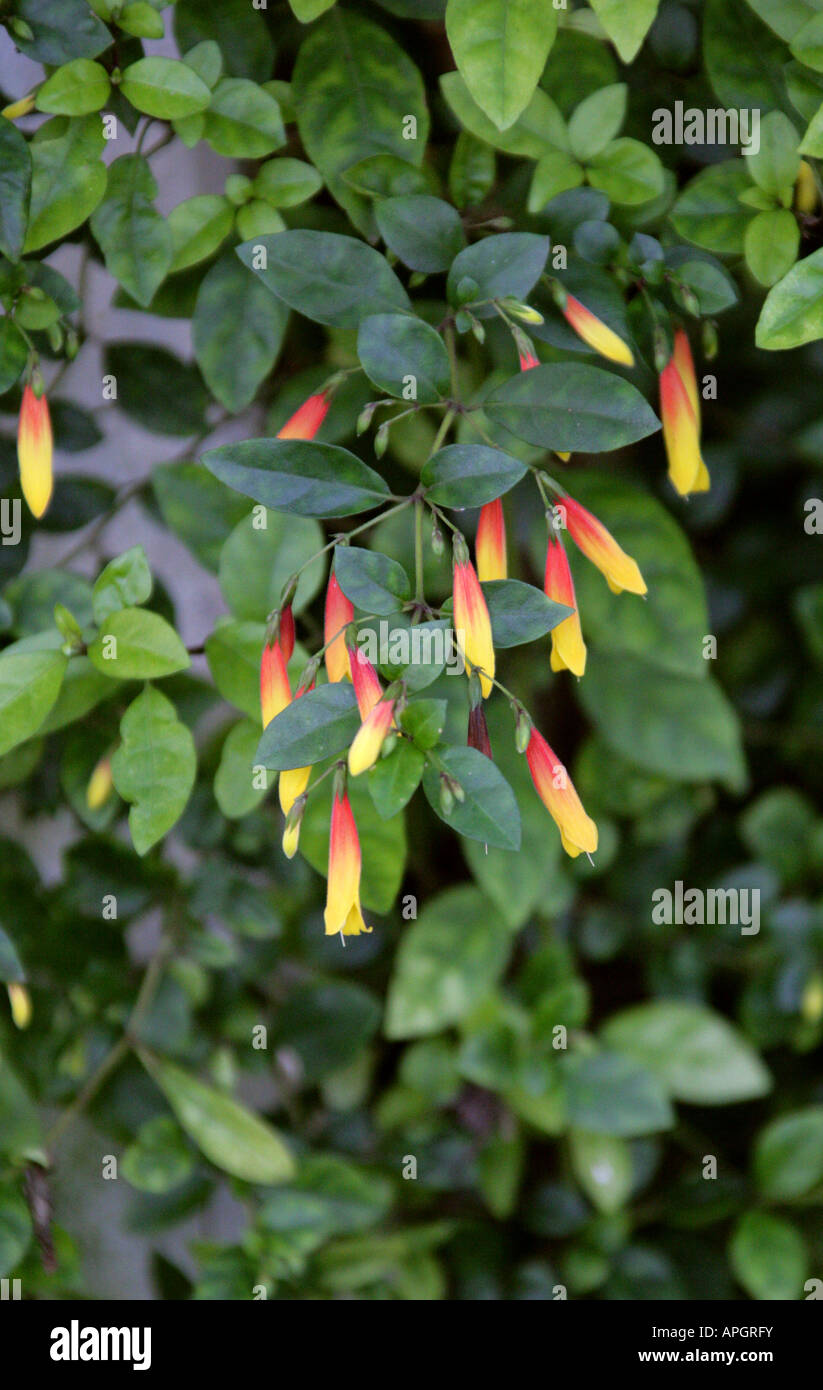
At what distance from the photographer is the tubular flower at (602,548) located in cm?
55

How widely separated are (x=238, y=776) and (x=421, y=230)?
33 cm

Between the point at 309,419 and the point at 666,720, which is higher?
the point at 309,419

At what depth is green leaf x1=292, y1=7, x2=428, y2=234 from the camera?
65 centimetres

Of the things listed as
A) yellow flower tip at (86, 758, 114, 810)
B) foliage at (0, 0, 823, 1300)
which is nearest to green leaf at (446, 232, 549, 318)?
foliage at (0, 0, 823, 1300)

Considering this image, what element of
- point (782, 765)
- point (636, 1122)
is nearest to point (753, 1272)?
point (636, 1122)

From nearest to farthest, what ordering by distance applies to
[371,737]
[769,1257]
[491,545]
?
[371,737] < [491,545] < [769,1257]

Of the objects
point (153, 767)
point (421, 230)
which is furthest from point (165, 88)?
point (153, 767)

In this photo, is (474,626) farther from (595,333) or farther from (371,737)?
(595,333)

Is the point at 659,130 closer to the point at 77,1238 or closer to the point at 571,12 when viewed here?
the point at 571,12

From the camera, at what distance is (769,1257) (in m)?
0.93

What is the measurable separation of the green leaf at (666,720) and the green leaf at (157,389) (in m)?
0.40

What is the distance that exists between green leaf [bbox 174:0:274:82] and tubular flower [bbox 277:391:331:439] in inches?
8.5

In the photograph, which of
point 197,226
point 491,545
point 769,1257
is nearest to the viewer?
point 491,545

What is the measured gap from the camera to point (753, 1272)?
36.1 inches
